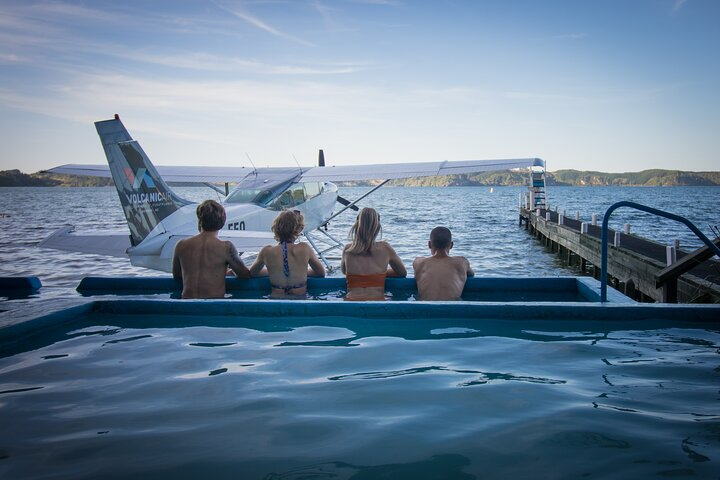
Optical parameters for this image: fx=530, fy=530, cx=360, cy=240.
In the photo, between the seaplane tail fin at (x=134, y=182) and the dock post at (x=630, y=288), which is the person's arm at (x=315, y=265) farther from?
the dock post at (x=630, y=288)

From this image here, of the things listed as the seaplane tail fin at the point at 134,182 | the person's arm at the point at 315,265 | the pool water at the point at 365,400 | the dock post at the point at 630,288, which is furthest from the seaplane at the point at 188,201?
the pool water at the point at 365,400

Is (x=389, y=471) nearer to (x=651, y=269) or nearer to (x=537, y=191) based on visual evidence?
(x=651, y=269)

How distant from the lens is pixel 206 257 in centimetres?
561

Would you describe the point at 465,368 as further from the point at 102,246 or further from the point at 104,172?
the point at 104,172

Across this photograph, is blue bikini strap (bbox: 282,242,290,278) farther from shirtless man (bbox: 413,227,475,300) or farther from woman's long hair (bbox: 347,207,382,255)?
shirtless man (bbox: 413,227,475,300)

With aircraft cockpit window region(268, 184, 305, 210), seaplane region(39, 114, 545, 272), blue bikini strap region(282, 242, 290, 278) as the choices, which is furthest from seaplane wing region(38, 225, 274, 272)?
blue bikini strap region(282, 242, 290, 278)

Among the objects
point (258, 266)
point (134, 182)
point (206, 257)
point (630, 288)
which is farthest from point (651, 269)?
point (134, 182)

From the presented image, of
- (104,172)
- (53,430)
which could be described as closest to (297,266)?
(53,430)

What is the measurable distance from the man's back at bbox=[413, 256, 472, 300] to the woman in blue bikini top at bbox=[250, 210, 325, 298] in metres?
1.20

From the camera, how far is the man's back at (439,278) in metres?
5.38

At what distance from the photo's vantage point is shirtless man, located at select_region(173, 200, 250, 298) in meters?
5.57

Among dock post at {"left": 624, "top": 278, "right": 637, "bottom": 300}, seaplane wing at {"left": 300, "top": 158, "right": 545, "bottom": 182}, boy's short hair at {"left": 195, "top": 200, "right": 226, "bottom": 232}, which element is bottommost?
dock post at {"left": 624, "top": 278, "right": 637, "bottom": 300}

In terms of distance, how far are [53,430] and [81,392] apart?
0.55m

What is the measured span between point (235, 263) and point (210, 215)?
596 millimetres
